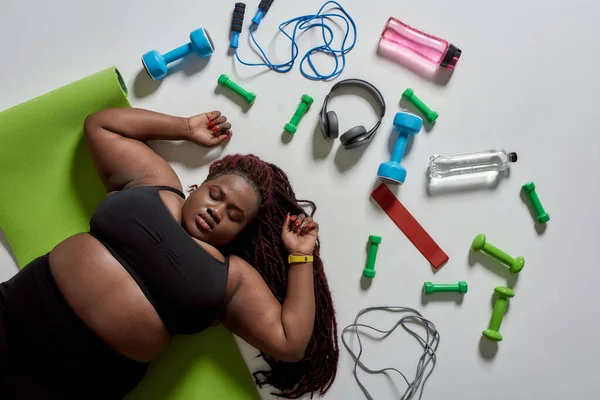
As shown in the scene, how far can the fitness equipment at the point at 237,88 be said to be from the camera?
3.74ft

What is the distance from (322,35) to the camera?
3.88 feet

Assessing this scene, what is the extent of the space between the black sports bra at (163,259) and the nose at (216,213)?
60 millimetres

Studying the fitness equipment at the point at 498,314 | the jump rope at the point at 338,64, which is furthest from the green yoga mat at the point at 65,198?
the fitness equipment at the point at 498,314

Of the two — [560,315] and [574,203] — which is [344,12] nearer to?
[574,203]

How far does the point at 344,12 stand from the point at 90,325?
894mm

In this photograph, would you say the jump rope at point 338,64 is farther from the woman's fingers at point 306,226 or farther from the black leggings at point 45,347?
the black leggings at point 45,347

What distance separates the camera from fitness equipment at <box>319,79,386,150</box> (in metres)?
1.11

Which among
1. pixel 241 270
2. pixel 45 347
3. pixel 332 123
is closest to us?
pixel 45 347

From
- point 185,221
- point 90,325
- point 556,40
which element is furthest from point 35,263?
point 556,40

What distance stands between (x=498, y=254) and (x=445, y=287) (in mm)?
145

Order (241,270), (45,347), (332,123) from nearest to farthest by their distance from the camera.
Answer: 1. (45,347)
2. (241,270)
3. (332,123)

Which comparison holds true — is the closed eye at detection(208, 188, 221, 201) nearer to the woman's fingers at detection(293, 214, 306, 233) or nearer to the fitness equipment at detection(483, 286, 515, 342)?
the woman's fingers at detection(293, 214, 306, 233)

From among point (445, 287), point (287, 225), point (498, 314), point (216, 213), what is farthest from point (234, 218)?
point (498, 314)

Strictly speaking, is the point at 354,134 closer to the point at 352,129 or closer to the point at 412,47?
the point at 352,129
